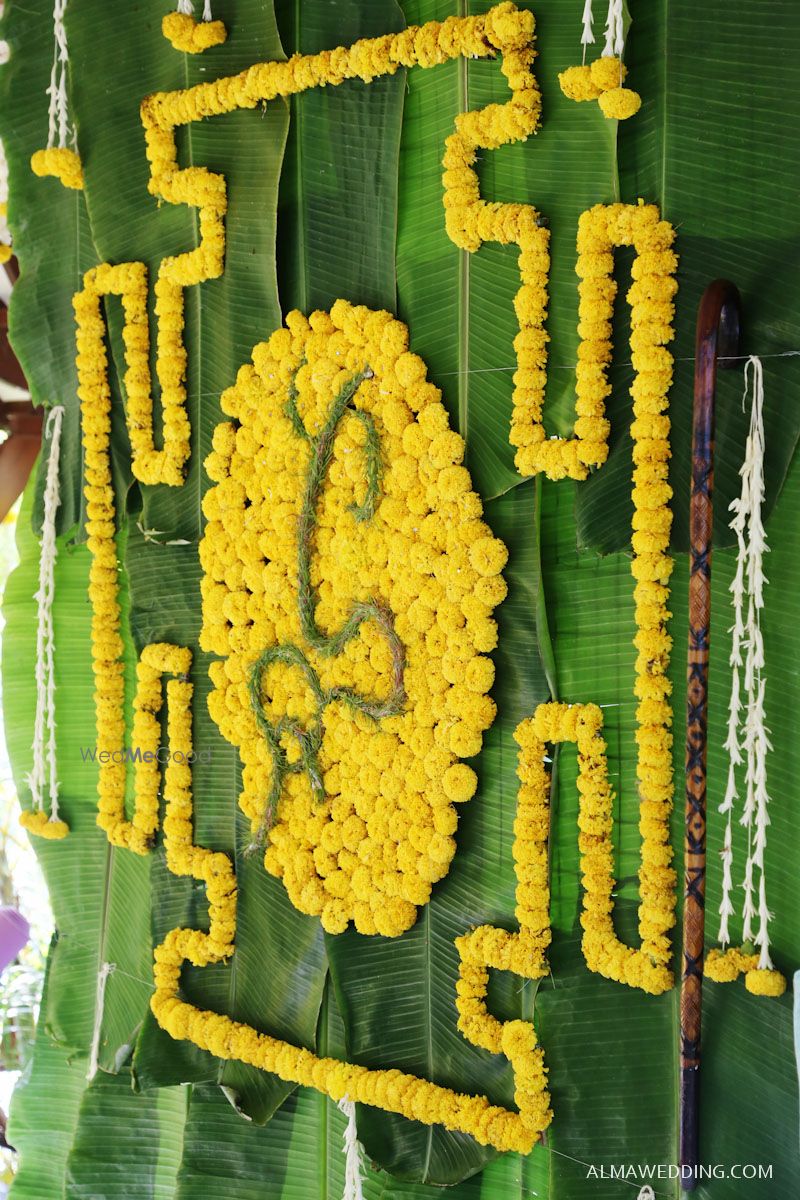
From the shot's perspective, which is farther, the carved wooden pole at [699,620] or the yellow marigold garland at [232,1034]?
the yellow marigold garland at [232,1034]

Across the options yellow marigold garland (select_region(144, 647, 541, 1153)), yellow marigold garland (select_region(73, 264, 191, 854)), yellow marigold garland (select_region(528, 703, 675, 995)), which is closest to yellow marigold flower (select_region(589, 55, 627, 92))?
yellow marigold garland (select_region(528, 703, 675, 995))

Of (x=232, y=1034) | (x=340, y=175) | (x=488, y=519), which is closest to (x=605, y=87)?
(x=340, y=175)

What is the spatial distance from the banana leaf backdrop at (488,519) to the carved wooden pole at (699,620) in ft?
0.23

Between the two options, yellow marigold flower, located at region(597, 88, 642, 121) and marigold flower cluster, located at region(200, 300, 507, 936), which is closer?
yellow marigold flower, located at region(597, 88, 642, 121)

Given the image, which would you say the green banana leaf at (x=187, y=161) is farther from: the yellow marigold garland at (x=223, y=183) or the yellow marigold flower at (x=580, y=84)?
the yellow marigold flower at (x=580, y=84)

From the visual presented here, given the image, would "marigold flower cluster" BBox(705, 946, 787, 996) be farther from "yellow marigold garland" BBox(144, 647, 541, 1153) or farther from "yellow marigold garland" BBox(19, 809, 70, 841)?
"yellow marigold garland" BBox(19, 809, 70, 841)

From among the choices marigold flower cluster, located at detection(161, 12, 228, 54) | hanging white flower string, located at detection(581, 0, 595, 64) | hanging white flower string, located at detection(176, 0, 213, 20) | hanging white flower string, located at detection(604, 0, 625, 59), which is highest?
hanging white flower string, located at detection(176, 0, 213, 20)

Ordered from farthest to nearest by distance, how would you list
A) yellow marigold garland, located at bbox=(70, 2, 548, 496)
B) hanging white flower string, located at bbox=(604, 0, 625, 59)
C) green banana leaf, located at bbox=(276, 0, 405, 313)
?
green banana leaf, located at bbox=(276, 0, 405, 313) → yellow marigold garland, located at bbox=(70, 2, 548, 496) → hanging white flower string, located at bbox=(604, 0, 625, 59)

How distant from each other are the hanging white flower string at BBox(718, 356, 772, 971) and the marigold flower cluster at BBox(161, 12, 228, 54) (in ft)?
3.85

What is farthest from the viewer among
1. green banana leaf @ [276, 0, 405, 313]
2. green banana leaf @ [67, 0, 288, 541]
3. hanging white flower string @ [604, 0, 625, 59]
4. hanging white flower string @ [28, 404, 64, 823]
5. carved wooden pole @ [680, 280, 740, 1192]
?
hanging white flower string @ [28, 404, 64, 823]

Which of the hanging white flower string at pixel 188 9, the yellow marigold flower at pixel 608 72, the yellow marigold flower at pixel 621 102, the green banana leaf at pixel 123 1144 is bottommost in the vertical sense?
the green banana leaf at pixel 123 1144

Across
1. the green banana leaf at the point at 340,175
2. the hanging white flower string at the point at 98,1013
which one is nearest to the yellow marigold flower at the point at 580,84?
the green banana leaf at the point at 340,175

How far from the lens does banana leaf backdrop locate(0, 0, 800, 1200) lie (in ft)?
5.28

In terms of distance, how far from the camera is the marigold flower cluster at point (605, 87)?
1642 millimetres
